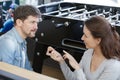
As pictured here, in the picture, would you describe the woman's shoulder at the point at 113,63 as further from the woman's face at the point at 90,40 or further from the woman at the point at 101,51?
the woman's face at the point at 90,40

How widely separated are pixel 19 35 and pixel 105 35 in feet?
2.20

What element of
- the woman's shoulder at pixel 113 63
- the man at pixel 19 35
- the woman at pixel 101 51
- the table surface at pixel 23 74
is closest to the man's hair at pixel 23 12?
the man at pixel 19 35

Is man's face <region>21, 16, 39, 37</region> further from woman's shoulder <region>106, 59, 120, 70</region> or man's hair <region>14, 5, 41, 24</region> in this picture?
woman's shoulder <region>106, 59, 120, 70</region>

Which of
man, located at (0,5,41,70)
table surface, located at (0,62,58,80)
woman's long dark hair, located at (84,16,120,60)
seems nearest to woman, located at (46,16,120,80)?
woman's long dark hair, located at (84,16,120,60)

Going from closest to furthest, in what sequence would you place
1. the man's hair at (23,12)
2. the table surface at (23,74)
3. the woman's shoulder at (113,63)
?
1. the table surface at (23,74)
2. the woman's shoulder at (113,63)
3. the man's hair at (23,12)

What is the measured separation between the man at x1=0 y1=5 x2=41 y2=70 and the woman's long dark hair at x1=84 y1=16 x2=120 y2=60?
0.47 m

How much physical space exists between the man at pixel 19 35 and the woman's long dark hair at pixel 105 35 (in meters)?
0.47

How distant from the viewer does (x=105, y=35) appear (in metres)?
1.81

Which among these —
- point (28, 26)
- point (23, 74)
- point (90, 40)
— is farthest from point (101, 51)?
point (23, 74)

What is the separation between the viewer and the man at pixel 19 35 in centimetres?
180

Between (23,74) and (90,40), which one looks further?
(90,40)

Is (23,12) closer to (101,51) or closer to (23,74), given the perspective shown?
(101,51)

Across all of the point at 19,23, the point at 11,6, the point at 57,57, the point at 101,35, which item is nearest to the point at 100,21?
the point at 101,35

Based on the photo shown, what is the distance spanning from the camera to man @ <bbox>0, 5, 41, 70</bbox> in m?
1.80
